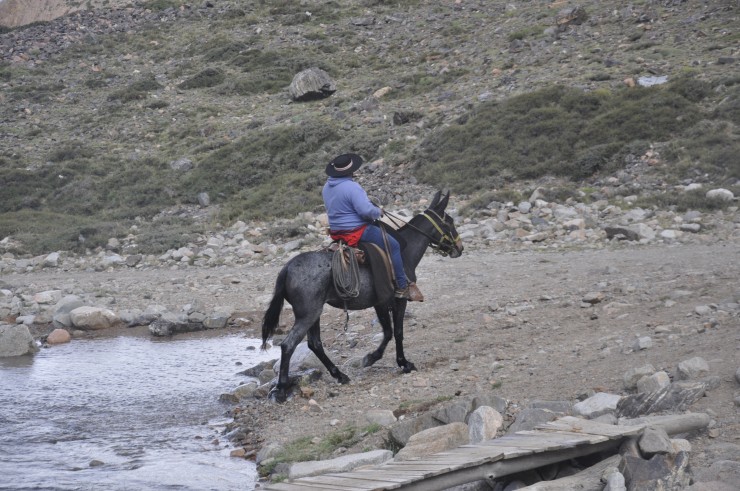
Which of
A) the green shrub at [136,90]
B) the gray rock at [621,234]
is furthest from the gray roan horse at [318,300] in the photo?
the green shrub at [136,90]

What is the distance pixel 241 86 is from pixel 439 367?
115 ft

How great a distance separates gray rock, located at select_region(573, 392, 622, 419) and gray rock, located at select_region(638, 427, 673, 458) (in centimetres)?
99

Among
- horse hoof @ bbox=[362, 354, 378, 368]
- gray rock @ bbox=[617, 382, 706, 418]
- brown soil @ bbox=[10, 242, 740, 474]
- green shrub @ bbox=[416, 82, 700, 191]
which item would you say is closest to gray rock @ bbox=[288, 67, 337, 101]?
green shrub @ bbox=[416, 82, 700, 191]

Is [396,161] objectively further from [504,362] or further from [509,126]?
[504,362]

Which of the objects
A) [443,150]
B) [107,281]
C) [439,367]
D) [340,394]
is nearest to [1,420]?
[340,394]

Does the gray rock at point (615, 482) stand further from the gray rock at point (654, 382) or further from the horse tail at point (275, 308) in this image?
the horse tail at point (275, 308)

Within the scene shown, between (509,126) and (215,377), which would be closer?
(215,377)

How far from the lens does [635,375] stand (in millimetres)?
6734

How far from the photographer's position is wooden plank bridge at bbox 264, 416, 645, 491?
16.2ft

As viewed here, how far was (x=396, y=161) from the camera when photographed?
26172mm

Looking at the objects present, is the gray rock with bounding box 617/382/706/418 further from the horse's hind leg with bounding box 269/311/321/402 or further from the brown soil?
the horse's hind leg with bounding box 269/311/321/402

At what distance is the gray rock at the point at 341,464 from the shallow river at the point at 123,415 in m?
0.86

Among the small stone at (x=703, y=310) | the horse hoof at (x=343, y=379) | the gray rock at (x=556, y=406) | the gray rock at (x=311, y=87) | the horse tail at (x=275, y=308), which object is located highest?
the gray rock at (x=311, y=87)

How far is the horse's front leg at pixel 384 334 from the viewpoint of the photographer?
9.52m
